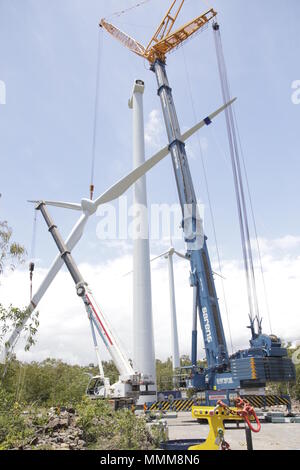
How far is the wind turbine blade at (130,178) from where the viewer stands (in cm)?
2266

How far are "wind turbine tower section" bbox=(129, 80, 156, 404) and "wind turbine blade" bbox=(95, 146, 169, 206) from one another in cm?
347

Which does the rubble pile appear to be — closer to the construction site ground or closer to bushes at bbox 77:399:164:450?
bushes at bbox 77:399:164:450

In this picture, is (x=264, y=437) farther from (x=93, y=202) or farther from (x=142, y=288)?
(x=93, y=202)

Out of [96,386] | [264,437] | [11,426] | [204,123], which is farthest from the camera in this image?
[204,123]

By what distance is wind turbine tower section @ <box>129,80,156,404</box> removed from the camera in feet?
77.7

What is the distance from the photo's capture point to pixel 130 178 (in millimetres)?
23469

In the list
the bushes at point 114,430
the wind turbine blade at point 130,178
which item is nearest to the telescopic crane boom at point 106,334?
the wind turbine blade at point 130,178

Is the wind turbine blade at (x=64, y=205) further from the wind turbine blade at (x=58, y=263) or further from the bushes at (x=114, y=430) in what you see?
the bushes at (x=114, y=430)

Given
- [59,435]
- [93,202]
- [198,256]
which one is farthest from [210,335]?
[93,202]

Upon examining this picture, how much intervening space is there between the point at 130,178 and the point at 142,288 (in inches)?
302

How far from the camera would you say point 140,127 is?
29891 mm
